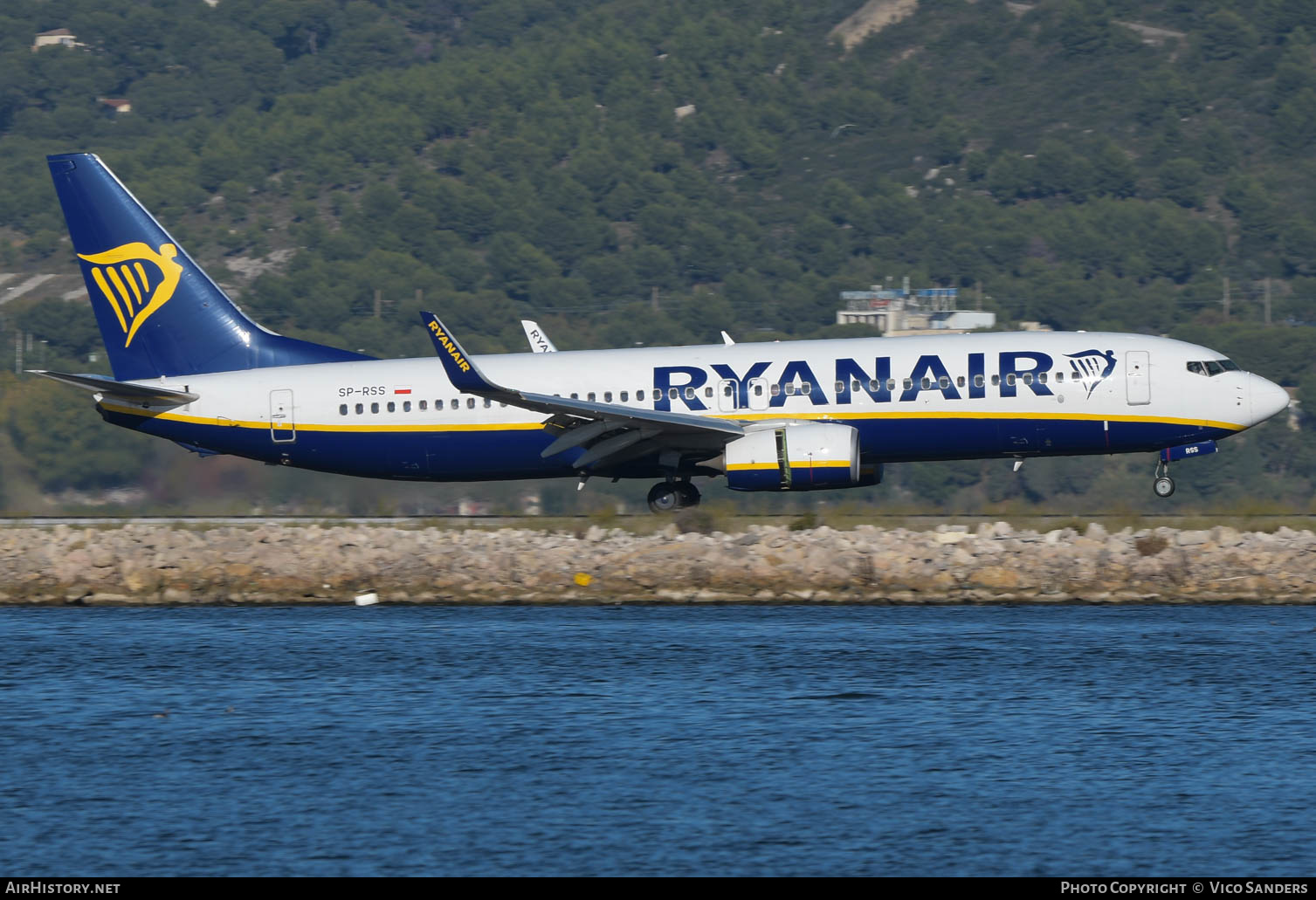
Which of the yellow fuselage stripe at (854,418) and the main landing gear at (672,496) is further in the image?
the main landing gear at (672,496)

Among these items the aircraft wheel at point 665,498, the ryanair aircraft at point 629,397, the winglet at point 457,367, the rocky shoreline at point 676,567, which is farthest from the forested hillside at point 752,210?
the winglet at point 457,367

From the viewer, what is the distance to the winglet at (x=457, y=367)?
1363 inches

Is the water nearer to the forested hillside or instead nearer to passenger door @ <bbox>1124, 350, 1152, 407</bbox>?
passenger door @ <bbox>1124, 350, 1152, 407</bbox>

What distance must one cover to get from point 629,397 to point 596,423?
50.8 inches

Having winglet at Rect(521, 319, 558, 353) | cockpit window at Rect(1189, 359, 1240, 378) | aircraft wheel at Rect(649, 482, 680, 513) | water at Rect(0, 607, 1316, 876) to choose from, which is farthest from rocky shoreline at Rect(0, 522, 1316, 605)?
winglet at Rect(521, 319, 558, 353)

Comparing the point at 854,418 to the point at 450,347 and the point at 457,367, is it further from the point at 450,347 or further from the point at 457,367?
the point at 450,347

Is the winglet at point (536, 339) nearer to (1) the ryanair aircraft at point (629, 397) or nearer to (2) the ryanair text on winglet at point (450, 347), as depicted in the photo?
(1) the ryanair aircraft at point (629, 397)

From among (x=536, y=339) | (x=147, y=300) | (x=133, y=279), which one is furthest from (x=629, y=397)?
(x=133, y=279)

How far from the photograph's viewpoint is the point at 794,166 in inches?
7436

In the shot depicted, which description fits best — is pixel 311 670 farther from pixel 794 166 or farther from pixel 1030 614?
pixel 794 166

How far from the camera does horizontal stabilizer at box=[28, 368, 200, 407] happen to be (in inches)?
1491

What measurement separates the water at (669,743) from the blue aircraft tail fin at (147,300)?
8.31 metres

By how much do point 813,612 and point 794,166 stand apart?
158933mm

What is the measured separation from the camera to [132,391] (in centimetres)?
3862
